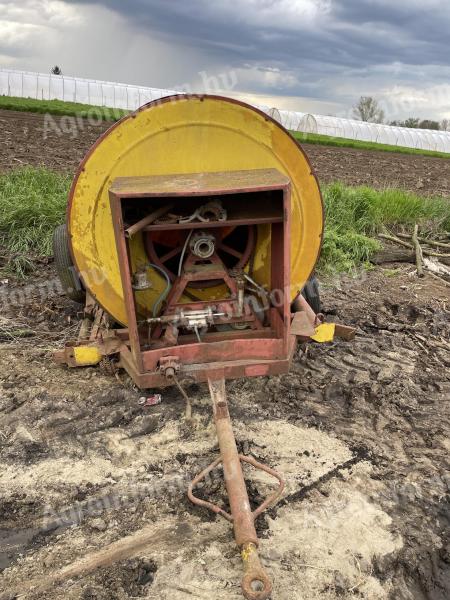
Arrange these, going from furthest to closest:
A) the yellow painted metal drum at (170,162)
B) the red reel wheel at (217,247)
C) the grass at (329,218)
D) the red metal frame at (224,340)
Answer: the grass at (329,218) < the red reel wheel at (217,247) < the yellow painted metal drum at (170,162) < the red metal frame at (224,340)

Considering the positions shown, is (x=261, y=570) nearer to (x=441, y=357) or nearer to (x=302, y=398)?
(x=302, y=398)

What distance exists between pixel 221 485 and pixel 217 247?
4.22ft

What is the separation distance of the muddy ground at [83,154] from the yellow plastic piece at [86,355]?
632 cm

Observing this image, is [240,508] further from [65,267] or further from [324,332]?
[65,267]

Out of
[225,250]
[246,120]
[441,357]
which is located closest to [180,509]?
[225,250]

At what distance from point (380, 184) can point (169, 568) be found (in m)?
10.7

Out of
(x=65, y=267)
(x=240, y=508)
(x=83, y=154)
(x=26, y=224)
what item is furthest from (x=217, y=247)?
(x=83, y=154)

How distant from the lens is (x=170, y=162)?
2971mm

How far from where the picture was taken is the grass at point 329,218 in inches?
216

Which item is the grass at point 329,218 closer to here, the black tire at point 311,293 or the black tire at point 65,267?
the black tire at point 65,267

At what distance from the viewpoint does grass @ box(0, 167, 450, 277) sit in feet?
18.0

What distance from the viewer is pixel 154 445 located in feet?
9.12

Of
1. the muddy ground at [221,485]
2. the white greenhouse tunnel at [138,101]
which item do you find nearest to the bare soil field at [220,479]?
the muddy ground at [221,485]

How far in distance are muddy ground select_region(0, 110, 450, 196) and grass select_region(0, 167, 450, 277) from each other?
283cm
